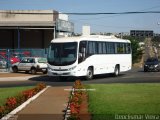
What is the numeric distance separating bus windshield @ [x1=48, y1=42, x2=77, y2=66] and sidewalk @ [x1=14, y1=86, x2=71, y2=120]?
11285mm

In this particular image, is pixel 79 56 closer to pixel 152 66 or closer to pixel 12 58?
pixel 152 66

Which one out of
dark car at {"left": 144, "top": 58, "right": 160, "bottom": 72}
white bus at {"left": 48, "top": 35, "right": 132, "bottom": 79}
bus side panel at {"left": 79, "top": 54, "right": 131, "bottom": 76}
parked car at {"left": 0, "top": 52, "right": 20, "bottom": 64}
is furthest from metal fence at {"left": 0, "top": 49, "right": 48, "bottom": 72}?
white bus at {"left": 48, "top": 35, "right": 132, "bottom": 79}

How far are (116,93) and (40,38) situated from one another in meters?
45.1

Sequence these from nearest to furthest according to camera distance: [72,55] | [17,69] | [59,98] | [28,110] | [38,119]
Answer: [38,119] → [28,110] → [59,98] → [72,55] → [17,69]

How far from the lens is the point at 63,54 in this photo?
29641 millimetres

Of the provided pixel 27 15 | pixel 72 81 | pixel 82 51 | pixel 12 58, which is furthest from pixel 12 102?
pixel 27 15

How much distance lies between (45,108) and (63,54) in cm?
1531

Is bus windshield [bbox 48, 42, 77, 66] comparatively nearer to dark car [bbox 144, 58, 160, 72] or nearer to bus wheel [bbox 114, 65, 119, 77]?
bus wheel [bbox 114, 65, 119, 77]

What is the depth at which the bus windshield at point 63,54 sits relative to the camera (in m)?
29.4

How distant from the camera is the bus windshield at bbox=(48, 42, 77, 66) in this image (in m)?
29.4

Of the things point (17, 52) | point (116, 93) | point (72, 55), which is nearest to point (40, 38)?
point (17, 52)

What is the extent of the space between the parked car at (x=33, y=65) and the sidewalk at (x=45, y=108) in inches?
809

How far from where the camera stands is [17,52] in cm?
4759

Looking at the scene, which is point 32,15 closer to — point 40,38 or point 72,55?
point 40,38
